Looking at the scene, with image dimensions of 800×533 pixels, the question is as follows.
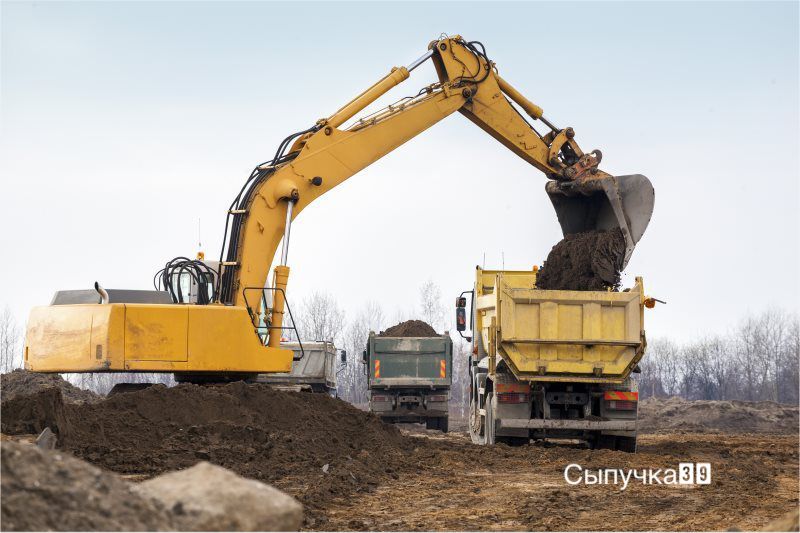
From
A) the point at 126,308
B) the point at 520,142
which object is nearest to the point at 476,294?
the point at 520,142

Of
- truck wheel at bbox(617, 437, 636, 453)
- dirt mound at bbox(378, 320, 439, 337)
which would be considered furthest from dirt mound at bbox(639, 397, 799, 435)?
truck wheel at bbox(617, 437, 636, 453)

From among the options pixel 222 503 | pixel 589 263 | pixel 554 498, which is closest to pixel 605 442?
pixel 589 263

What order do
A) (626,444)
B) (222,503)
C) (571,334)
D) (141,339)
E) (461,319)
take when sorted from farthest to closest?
(461,319), (626,444), (571,334), (141,339), (222,503)

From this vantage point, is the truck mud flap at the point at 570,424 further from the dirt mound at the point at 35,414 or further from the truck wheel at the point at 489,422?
the dirt mound at the point at 35,414

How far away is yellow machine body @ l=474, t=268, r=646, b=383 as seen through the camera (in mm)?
15516

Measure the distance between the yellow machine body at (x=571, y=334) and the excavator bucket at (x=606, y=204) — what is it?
115 centimetres

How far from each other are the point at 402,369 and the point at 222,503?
1851 cm

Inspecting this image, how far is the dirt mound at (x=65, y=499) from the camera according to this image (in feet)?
17.3

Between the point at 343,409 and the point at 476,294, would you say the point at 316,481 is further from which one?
the point at 476,294

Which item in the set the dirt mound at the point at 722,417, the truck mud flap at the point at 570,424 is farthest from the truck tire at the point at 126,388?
the dirt mound at the point at 722,417

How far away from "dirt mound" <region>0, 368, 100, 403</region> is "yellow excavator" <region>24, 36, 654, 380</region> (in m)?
9.68

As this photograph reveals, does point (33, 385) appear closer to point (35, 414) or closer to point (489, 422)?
point (489, 422)

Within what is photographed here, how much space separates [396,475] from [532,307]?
4161 mm

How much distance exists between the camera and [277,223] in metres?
14.9
